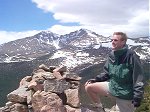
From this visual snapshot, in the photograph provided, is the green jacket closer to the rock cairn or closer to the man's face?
the man's face

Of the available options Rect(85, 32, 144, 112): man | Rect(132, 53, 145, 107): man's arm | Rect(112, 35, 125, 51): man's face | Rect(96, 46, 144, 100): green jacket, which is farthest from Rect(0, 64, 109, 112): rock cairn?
Rect(132, 53, 145, 107): man's arm

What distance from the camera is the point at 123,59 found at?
940 centimetres

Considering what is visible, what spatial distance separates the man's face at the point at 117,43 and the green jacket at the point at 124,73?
106 millimetres

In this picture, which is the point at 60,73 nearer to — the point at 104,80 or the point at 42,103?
the point at 42,103

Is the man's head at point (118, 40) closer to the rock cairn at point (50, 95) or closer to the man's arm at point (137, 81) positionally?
the man's arm at point (137, 81)

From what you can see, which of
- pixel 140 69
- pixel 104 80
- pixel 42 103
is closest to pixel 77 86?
pixel 42 103

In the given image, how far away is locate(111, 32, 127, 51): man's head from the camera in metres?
9.38

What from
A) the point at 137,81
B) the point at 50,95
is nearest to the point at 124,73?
the point at 137,81

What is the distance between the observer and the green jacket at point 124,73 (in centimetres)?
894

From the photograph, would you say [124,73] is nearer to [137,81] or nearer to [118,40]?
[137,81]

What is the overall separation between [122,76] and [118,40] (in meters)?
0.93

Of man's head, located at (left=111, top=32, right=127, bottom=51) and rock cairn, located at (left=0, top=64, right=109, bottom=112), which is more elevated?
man's head, located at (left=111, top=32, right=127, bottom=51)

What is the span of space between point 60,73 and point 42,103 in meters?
2.58

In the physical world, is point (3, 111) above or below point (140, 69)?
below
